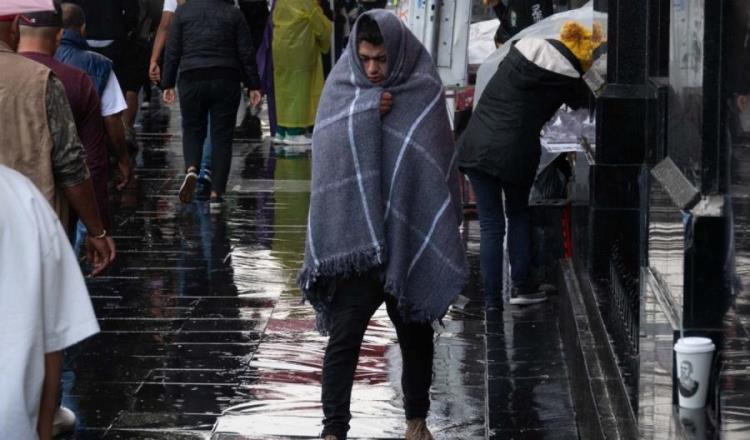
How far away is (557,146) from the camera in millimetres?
8641

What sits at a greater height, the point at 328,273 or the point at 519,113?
the point at 519,113

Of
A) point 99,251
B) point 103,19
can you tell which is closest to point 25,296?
point 99,251

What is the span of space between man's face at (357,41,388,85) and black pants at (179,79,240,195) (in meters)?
6.13

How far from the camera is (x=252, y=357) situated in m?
7.44

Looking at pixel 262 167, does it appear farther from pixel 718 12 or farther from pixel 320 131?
pixel 718 12

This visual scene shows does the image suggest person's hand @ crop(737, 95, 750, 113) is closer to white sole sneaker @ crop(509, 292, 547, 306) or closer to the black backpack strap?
the black backpack strap

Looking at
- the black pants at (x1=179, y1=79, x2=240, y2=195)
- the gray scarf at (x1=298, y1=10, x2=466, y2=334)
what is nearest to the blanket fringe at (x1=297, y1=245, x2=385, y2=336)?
the gray scarf at (x1=298, y1=10, x2=466, y2=334)

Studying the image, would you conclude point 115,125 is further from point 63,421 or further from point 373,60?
point 373,60

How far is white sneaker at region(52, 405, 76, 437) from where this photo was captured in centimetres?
612

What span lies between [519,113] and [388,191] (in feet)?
7.97

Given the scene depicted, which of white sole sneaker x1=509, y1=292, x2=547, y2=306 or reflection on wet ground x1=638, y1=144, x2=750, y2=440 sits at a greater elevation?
reflection on wet ground x1=638, y1=144, x2=750, y2=440

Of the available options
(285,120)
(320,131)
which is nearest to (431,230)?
(320,131)

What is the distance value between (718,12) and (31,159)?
106 inches

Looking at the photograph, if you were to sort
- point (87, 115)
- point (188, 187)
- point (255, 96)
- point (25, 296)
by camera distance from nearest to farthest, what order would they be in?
point (25, 296)
point (87, 115)
point (188, 187)
point (255, 96)
